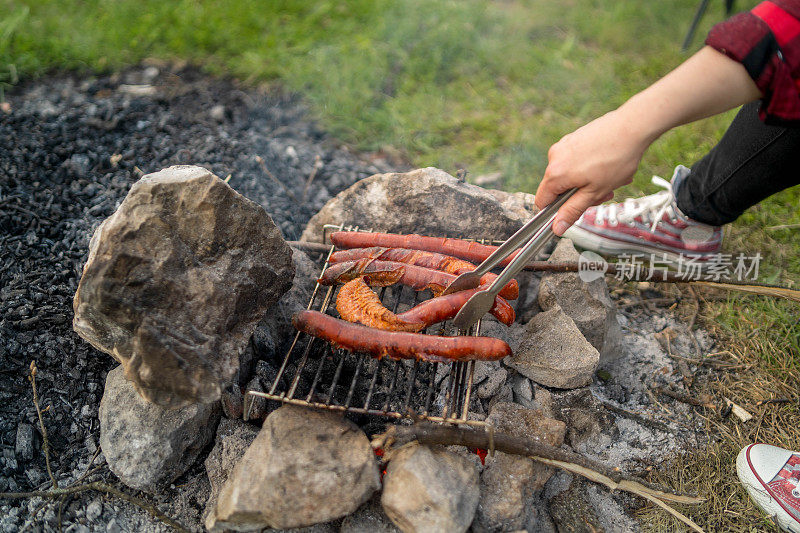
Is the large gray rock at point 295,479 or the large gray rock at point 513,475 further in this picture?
the large gray rock at point 513,475

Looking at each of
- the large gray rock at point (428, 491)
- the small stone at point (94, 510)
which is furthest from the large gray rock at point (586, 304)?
the small stone at point (94, 510)

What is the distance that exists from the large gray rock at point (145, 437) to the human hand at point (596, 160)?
219 cm

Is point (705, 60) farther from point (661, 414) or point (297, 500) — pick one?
point (297, 500)

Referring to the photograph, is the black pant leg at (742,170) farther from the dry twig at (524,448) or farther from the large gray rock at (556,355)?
the dry twig at (524,448)

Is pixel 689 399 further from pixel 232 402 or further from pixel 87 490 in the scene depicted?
pixel 87 490

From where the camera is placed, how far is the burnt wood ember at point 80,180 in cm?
302

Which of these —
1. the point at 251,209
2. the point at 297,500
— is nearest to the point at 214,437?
the point at 297,500

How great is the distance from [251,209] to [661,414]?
113 inches

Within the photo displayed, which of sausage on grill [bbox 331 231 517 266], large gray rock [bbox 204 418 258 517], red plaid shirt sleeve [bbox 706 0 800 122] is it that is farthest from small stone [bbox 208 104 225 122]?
red plaid shirt sleeve [bbox 706 0 800 122]

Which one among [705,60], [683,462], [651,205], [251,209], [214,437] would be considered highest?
[705,60]

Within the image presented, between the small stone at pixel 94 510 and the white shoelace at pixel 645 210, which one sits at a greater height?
the white shoelace at pixel 645 210

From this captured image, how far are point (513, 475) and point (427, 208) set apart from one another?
189 cm

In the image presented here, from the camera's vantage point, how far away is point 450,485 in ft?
8.02

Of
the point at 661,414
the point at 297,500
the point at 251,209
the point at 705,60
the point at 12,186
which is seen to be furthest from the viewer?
the point at 12,186
